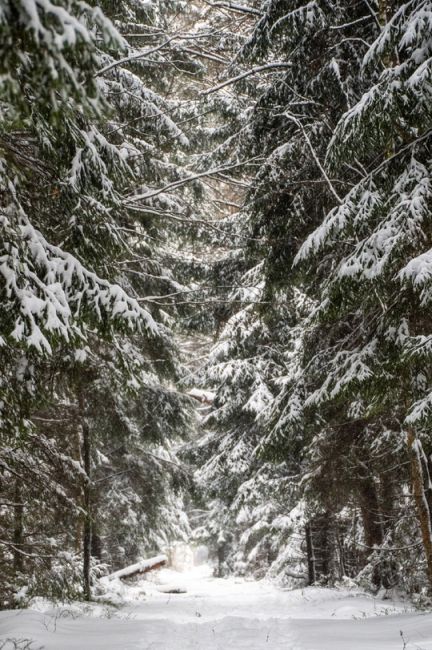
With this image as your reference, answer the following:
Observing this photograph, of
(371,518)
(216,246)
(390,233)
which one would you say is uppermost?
(216,246)

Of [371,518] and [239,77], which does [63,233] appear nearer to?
[239,77]

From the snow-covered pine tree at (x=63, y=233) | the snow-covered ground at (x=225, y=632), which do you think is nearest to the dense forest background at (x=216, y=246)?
the snow-covered pine tree at (x=63, y=233)

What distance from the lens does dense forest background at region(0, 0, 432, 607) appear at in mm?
3596

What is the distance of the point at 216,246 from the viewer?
9961mm

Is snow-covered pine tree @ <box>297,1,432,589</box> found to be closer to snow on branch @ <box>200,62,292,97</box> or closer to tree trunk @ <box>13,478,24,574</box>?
snow on branch @ <box>200,62,292,97</box>

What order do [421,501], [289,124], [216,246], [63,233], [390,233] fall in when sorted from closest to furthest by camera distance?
[63,233], [390,233], [421,501], [289,124], [216,246]

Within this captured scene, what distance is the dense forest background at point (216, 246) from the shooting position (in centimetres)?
360

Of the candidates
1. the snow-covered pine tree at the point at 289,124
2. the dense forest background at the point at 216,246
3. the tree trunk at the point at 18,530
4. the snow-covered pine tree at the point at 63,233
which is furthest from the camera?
the tree trunk at the point at 18,530

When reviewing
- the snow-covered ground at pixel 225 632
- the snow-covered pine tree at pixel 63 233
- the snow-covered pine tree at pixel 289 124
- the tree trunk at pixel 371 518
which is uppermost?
the snow-covered pine tree at pixel 289 124

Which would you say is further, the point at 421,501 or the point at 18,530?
the point at 18,530

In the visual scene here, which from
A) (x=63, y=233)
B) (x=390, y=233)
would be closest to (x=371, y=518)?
(x=390, y=233)

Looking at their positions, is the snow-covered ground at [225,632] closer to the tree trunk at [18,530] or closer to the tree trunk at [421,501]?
the tree trunk at [18,530]

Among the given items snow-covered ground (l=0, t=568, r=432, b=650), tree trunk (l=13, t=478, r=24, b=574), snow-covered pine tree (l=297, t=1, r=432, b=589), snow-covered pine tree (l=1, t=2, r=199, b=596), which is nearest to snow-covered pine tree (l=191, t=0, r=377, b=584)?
snow-covered pine tree (l=297, t=1, r=432, b=589)

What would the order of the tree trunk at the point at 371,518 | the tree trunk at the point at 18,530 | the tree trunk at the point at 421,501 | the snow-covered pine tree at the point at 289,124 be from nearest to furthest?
the tree trunk at the point at 421,501
the snow-covered pine tree at the point at 289,124
the tree trunk at the point at 18,530
the tree trunk at the point at 371,518
